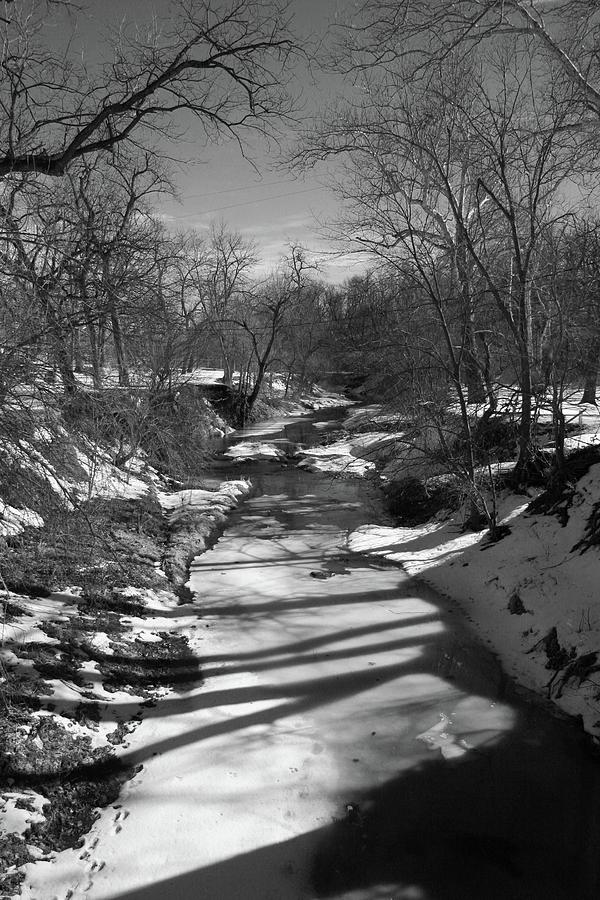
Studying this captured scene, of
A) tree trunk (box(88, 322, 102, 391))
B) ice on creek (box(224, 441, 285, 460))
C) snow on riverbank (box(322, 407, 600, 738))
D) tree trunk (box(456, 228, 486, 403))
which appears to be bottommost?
snow on riverbank (box(322, 407, 600, 738))

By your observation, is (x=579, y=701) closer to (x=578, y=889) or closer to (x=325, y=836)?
(x=578, y=889)

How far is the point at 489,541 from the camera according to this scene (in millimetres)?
9836

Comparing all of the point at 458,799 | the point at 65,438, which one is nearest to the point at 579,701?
the point at 458,799

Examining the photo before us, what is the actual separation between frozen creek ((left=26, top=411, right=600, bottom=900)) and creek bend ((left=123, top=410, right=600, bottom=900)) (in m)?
0.01

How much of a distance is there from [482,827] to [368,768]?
1017mm

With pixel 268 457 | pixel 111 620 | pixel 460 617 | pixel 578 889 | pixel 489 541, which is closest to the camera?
pixel 578 889

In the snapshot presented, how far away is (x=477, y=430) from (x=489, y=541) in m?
2.29

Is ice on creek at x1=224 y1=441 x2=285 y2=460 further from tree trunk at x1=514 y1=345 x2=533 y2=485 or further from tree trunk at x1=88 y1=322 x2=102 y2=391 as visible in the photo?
tree trunk at x1=88 y1=322 x2=102 y2=391

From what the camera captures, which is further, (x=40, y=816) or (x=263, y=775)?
(x=263, y=775)

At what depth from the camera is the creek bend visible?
12.9 ft

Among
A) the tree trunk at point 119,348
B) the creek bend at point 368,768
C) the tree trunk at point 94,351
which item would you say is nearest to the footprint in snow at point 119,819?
the creek bend at point 368,768

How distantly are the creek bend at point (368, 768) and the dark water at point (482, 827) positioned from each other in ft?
0.04

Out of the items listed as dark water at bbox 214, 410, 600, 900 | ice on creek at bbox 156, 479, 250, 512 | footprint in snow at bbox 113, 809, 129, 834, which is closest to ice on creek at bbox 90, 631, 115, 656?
footprint in snow at bbox 113, 809, 129, 834

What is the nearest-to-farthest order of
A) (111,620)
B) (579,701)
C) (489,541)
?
(579,701) → (111,620) → (489,541)
